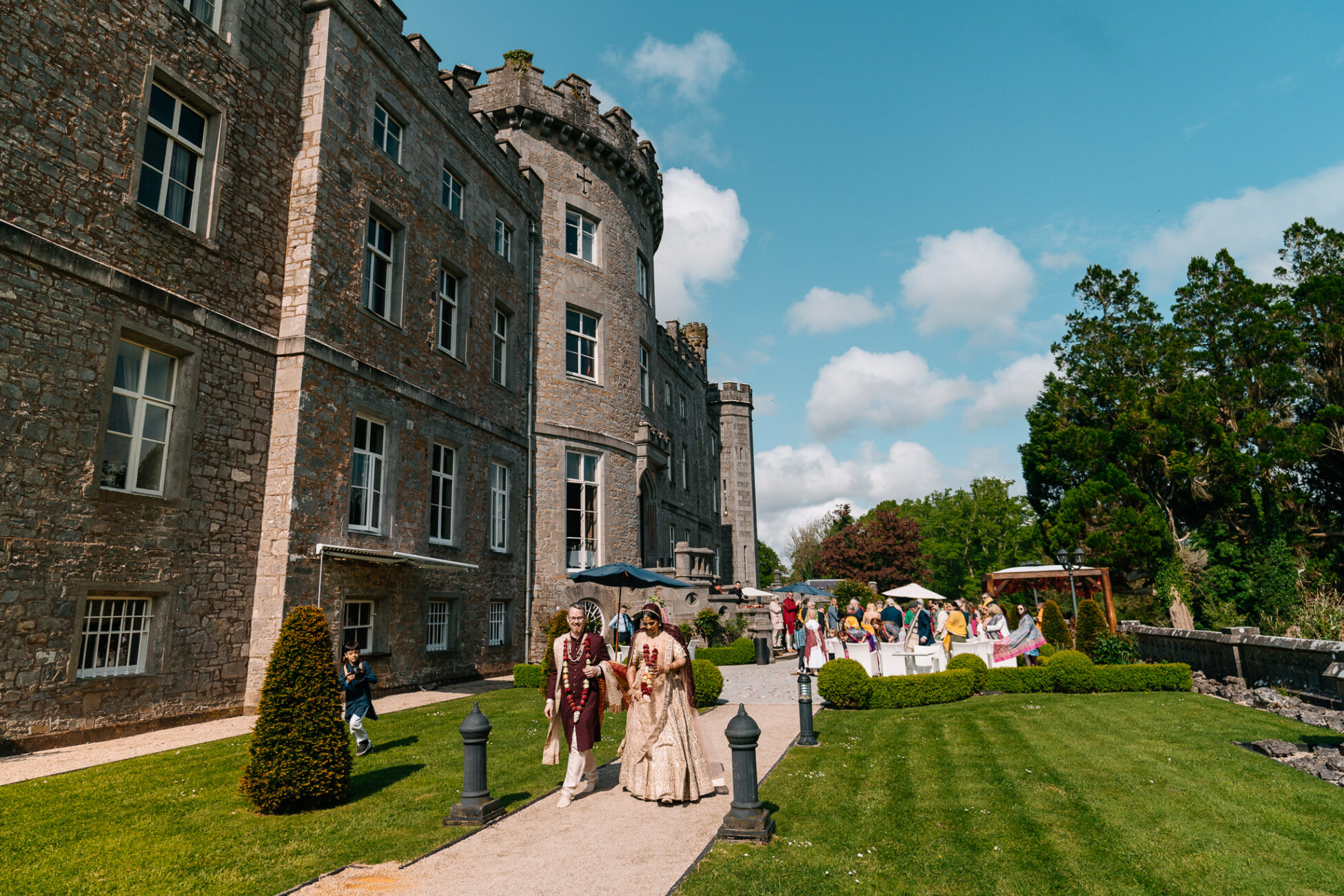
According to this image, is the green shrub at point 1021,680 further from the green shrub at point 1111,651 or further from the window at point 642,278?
the window at point 642,278

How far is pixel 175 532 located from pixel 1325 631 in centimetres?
2287

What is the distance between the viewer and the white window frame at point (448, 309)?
17.6 metres

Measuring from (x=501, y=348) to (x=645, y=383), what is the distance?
7042 millimetres

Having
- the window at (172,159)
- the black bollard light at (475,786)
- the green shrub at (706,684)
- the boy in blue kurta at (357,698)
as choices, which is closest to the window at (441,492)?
the window at (172,159)

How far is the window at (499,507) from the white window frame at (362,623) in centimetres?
463

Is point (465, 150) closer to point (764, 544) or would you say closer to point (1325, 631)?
point (1325, 631)

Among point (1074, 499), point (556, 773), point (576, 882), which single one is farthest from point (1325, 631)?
point (576, 882)

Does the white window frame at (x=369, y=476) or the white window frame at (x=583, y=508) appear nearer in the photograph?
the white window frame at (x=369, y=476)

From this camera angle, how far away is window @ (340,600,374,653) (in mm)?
13805

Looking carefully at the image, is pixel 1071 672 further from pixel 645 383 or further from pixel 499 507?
pixel 645 383

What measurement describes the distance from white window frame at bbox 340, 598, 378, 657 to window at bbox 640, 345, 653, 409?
516 inches

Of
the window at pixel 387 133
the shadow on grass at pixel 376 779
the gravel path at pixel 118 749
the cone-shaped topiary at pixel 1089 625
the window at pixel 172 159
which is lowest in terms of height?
the shadow on grass at pixel 376 779

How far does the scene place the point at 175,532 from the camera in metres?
10.7

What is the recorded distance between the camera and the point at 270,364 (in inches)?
495
